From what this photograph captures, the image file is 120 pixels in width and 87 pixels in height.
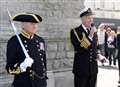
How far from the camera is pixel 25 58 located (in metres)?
4.92

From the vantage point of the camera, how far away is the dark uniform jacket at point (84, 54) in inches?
272

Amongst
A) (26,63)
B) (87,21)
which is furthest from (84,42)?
(26,63)

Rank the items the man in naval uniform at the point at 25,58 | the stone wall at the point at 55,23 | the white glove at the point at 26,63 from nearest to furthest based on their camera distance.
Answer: the white glove at the point at 26,63 < the man in naval uniform at the point at 25,58 < the stone wall at the point at 55,23

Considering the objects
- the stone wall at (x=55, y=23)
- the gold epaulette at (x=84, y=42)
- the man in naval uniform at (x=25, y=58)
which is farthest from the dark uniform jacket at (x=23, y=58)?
the stone wall at (x=55, y=23)

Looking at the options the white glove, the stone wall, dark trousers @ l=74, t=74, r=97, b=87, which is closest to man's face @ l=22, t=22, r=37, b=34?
the white glove

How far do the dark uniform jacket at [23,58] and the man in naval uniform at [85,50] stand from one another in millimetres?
1773

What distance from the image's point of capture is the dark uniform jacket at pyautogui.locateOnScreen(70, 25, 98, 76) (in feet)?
22.6

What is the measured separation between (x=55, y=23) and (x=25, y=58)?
3.75 meters

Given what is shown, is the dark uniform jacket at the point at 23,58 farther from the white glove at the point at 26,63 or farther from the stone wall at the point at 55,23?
A: the stone wall at the point at 55,23

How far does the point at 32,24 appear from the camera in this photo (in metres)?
4.95

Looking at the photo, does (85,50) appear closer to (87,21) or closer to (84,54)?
(84,54)

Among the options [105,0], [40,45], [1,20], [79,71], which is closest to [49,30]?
[1,20]

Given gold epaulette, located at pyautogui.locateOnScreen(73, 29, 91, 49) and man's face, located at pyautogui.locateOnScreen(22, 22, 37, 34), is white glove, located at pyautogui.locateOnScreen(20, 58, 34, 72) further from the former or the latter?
gold epaulette, located at pyautogui.locateOnScreen(73, 29, 91, 49)

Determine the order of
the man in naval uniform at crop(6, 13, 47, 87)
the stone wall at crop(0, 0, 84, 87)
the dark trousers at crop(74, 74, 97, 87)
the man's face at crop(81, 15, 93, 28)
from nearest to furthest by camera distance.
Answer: the man in naval uniform at crop(6, 13, 47, 87) < the man's face at crop(81, 15, 93, 28) < the dark trousers at crop(74, 74, 97, 87) < the stone wall at crop(0, 0, 84, 87)
